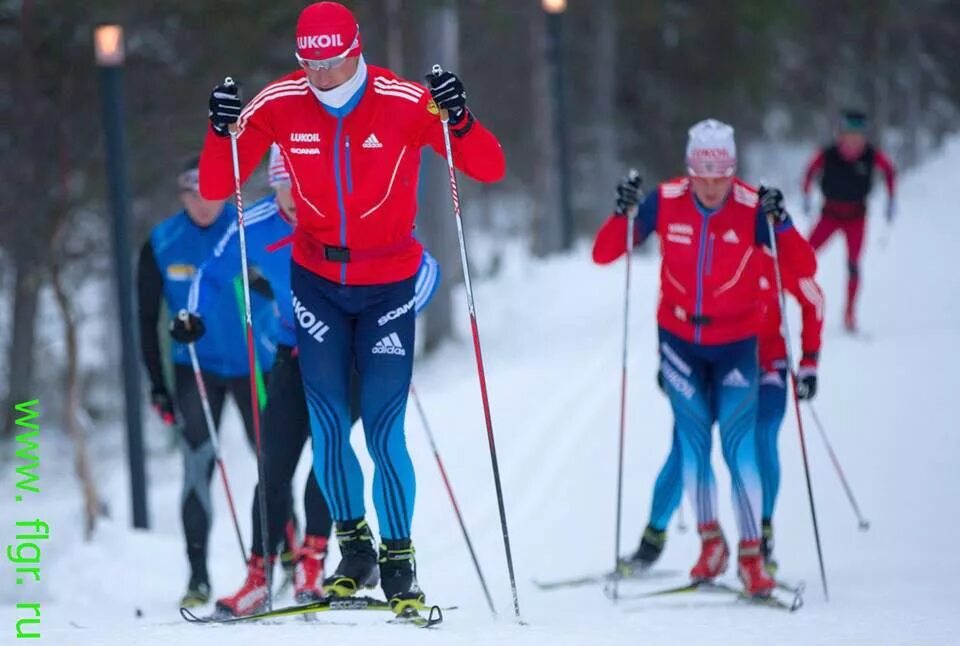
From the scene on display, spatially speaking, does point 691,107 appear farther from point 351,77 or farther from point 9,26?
point 351,77

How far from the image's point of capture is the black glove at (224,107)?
198 inches

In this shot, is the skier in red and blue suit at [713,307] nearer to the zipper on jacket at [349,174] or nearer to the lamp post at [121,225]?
the zipper on jacket at [349,174]

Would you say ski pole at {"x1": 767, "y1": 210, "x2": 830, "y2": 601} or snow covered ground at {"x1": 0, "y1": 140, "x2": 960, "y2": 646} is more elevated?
ski pole at {"x1": 767, "y1": 210, "x2": 830, "y2": 601}

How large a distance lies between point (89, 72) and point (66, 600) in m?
10.5

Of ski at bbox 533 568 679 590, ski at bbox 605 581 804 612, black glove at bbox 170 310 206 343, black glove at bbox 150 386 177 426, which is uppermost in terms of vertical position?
black glove at bbox 170 310 206 343

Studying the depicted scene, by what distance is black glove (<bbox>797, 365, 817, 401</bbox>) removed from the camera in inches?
275

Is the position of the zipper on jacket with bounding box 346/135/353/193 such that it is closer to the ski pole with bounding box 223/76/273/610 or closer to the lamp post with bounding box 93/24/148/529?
the ski pole with bounding box 223/76/273/610

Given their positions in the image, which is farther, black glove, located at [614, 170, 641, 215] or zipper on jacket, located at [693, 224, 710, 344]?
black glove, located at [614, 170, 641, 215]

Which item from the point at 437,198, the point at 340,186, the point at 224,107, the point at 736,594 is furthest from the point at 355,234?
the point at 437,198

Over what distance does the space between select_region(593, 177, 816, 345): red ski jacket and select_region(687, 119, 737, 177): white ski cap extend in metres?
0.19

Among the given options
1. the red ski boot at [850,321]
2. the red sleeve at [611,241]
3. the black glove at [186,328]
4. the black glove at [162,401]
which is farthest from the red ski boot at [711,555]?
the red ski boot at [850,321]

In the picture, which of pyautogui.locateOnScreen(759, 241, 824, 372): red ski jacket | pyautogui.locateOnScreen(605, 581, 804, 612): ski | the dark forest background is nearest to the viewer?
pyautogui.locateOnScreen(605, 581, 804, 612): ski

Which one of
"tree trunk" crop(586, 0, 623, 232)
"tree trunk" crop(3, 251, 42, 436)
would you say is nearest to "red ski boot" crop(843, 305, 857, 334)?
"tree trunk" crop(3, 251, 42, 436)

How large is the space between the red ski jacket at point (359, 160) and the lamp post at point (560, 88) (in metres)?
13.4
